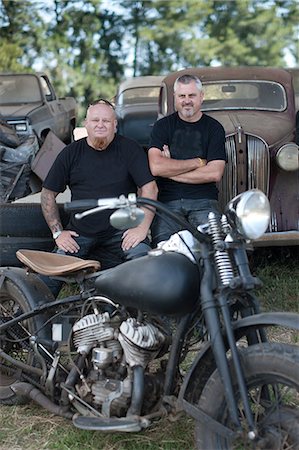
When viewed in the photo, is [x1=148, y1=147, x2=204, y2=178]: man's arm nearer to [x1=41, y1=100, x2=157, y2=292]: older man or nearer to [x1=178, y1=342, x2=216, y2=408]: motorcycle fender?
[x1=41, y1=100, x2=157, y2=292]: older man

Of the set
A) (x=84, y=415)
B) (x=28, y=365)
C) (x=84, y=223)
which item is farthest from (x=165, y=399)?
(x=84, y=223)

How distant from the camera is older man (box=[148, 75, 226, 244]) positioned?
4.57 m

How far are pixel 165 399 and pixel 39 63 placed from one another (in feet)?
71.4

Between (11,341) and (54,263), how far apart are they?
598mm

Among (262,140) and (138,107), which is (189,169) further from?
(138,107)

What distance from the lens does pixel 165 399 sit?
117 inches

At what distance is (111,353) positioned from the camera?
3.18 m

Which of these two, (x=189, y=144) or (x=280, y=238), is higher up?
(x=189, y=144)

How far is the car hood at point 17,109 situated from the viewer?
9.66 m

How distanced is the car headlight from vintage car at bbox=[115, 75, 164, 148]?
2.72 meters

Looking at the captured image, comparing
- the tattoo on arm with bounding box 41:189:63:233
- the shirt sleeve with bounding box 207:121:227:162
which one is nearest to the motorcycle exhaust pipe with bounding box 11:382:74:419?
the tattoo on arm with bounding box 41:189:63:233

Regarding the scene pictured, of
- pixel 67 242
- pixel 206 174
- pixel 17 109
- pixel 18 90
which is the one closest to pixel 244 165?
pixel 206 174

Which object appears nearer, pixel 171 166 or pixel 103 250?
Result: pixel 103 250

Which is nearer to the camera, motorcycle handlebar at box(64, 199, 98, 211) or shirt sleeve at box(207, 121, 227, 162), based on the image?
motorcycle handlebar at box(64, 199, 98, 211)
